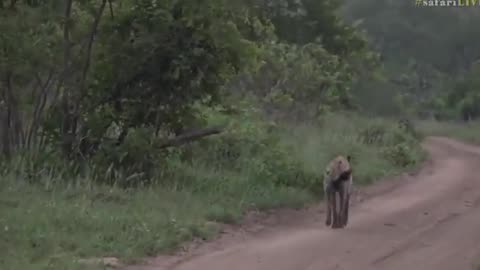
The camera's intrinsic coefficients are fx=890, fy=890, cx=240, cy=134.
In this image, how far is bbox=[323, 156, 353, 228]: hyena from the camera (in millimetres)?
12375

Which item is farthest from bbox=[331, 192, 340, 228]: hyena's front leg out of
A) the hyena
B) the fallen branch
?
the fallen branch

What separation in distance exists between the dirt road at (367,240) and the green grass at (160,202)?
420 millimetres

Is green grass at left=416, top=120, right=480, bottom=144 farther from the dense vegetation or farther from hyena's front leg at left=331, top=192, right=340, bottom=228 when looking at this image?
hyena's front leg at left=331, top=192, right=340, bottom=228

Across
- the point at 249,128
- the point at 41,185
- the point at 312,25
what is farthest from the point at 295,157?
the point at 312,25

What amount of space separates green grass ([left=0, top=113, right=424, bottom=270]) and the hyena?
4.37ft

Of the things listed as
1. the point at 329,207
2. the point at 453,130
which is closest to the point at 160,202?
the point at 329,207

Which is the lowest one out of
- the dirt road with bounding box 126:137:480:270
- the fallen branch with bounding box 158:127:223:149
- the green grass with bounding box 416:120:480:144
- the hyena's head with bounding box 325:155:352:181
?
the green grass with bounding box 416:120:480:144

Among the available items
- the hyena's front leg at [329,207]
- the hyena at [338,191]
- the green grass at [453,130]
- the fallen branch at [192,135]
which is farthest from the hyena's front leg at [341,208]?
the green grass at [453,130]

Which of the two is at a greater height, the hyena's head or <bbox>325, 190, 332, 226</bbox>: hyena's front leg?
the hyena's head

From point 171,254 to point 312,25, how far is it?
2637cm

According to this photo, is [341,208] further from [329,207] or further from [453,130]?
[453,130]

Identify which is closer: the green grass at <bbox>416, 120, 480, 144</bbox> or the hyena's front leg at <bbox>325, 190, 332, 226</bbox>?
the hyena's front leg at <bbox>325, 190, 332, 226</bbox>

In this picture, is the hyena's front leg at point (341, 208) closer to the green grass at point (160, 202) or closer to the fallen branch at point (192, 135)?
the green grass at point (160, 202)

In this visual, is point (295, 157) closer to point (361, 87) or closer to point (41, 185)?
point (41, 185)
